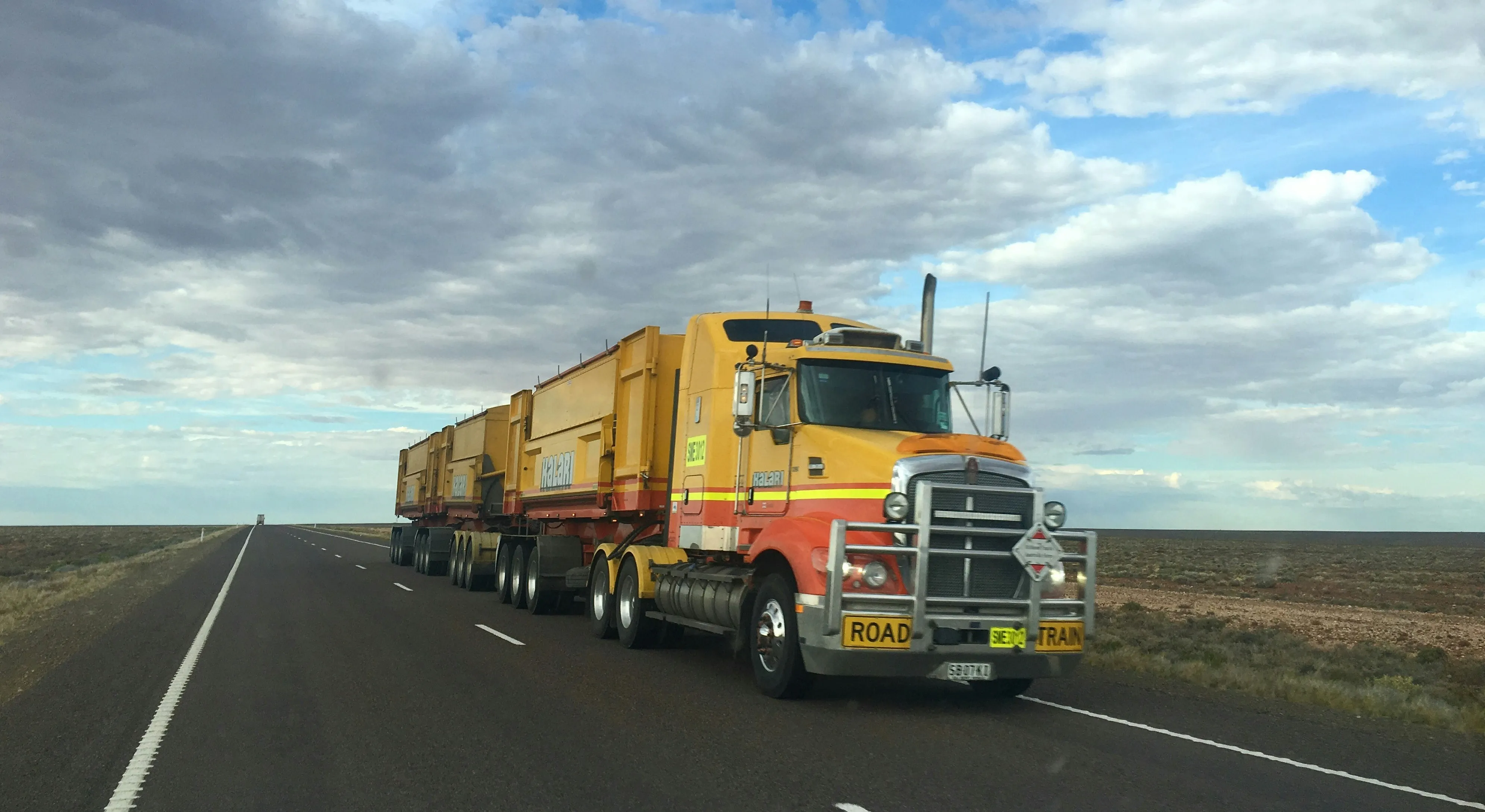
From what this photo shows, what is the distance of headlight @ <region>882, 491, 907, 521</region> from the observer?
9.14 m

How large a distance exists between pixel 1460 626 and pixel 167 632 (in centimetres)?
2560

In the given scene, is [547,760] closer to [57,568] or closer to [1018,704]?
[1018,704]

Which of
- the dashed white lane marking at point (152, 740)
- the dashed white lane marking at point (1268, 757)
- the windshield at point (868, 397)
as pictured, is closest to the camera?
the dashed white lane marking at point (152, 740)

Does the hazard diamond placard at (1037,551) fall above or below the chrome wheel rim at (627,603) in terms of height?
above

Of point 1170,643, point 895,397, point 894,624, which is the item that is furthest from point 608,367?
point 1170,643

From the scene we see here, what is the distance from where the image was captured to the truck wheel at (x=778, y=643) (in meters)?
9.63

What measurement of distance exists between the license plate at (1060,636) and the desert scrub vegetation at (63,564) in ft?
48.1

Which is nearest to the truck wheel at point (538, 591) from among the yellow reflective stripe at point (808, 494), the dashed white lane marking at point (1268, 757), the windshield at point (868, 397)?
the yellow reflective stripe at point (808, 494)

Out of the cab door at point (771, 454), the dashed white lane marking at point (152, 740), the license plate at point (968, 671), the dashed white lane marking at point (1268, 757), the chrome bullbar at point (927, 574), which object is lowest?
the dashed white lane marking at point (152, 740)

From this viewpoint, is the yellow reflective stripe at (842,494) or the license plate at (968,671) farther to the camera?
the yellow reflective stripe at (842,494)

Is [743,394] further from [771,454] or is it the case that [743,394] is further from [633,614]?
[633,614]

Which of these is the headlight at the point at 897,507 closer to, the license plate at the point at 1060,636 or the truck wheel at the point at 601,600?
the license plate at the point at 1060,636

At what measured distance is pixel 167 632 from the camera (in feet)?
49.2

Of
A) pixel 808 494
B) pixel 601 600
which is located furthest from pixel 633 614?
pixel 808 494
